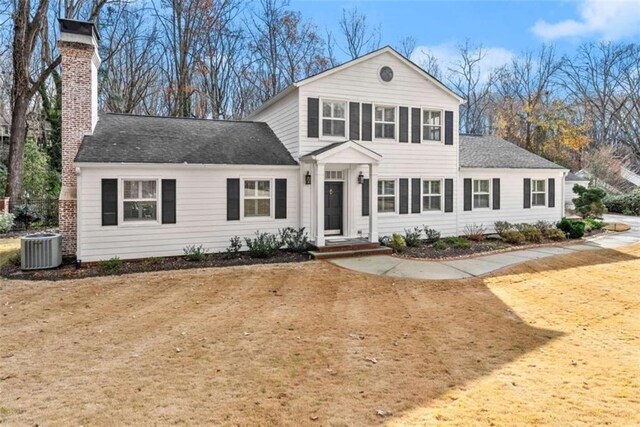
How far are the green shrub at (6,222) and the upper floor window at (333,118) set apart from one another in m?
13.5

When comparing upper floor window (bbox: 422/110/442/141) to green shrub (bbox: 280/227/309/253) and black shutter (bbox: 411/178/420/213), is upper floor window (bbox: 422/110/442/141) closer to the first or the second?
black shutter (bbox: 411/178/420/213)

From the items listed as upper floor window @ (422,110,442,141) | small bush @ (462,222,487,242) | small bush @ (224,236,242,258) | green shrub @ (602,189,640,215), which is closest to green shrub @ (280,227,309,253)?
small bush @ (224,236,242,258)

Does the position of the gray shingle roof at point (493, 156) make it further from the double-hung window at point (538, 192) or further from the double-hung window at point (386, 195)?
the double-hung window at point (386, 195)

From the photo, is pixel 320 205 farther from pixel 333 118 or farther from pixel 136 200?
pixel 136 200

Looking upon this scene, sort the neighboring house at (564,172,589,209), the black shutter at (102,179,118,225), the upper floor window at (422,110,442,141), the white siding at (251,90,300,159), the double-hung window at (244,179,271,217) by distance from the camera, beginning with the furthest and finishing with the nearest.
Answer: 1. the neighboring house at (564,172,589,209)
2. the upper floor window at (422,110,442,141)
3. the white siding at (251,90,300,159)
4. the double-hung window at (244,179,271,217)
5. the black shutter at (102,179,118,225)

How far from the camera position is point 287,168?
41.6 feet

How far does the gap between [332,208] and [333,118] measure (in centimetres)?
301

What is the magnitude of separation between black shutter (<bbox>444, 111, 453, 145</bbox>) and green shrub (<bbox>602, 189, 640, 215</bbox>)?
19713 mm

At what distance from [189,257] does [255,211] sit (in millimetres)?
2418

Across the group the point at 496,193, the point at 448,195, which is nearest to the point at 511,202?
the point at 496,193

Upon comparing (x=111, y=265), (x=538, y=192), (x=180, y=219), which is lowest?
(x=111, y=265)

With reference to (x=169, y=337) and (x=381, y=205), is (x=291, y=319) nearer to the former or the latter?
(x=169, y=337)

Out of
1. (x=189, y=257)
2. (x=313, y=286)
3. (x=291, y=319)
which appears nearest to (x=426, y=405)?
(x=291, y=319)

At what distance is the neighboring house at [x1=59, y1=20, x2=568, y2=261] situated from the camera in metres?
10.9
